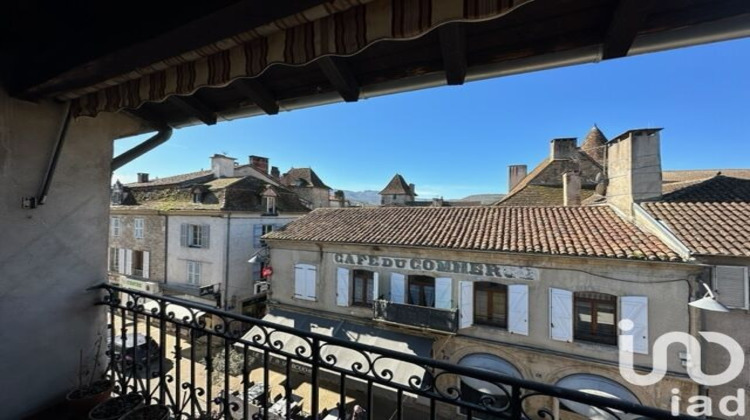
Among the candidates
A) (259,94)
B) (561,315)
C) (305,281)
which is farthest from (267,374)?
(305,281)

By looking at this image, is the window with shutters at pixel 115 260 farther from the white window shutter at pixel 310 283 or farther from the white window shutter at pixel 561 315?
the white window shutter at pixel 561 315

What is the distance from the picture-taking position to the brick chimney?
19938 millimetres

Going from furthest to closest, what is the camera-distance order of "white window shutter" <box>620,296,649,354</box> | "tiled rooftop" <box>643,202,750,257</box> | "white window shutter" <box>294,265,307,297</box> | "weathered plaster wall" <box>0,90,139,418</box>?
1. "white window shutter" <box>294,265,307,297</box>
2. "white window shutter" <box>620,296,649,354</box>
3. "tiled rooftop" <box>643,202,750,257</box>
4. "weathered plaster wall" <box>0,90,139,418</box>

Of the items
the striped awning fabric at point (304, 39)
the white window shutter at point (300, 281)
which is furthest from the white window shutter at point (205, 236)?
the striped awning fabric at point (304, 39)

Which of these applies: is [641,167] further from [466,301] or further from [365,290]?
[365,290]

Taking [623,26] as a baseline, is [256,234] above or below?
below

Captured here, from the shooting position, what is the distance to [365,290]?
10.4 meters

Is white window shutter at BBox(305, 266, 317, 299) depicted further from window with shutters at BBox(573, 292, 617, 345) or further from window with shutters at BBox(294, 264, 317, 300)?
window with shutters at BBox(573, 292, 617, 345)

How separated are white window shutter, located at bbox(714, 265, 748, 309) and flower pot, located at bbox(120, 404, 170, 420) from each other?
9597 mm

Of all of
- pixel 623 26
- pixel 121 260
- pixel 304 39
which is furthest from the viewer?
pixel 121 260

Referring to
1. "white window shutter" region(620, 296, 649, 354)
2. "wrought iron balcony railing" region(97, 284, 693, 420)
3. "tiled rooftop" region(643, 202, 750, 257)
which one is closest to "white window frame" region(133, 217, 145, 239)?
"wrought iron balcony railing" region(97, 284, 693, 420)

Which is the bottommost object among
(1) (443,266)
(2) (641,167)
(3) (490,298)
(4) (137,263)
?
(4) (137,263)

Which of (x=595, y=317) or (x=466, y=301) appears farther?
(x=466, y=301)

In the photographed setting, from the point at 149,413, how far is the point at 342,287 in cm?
852
